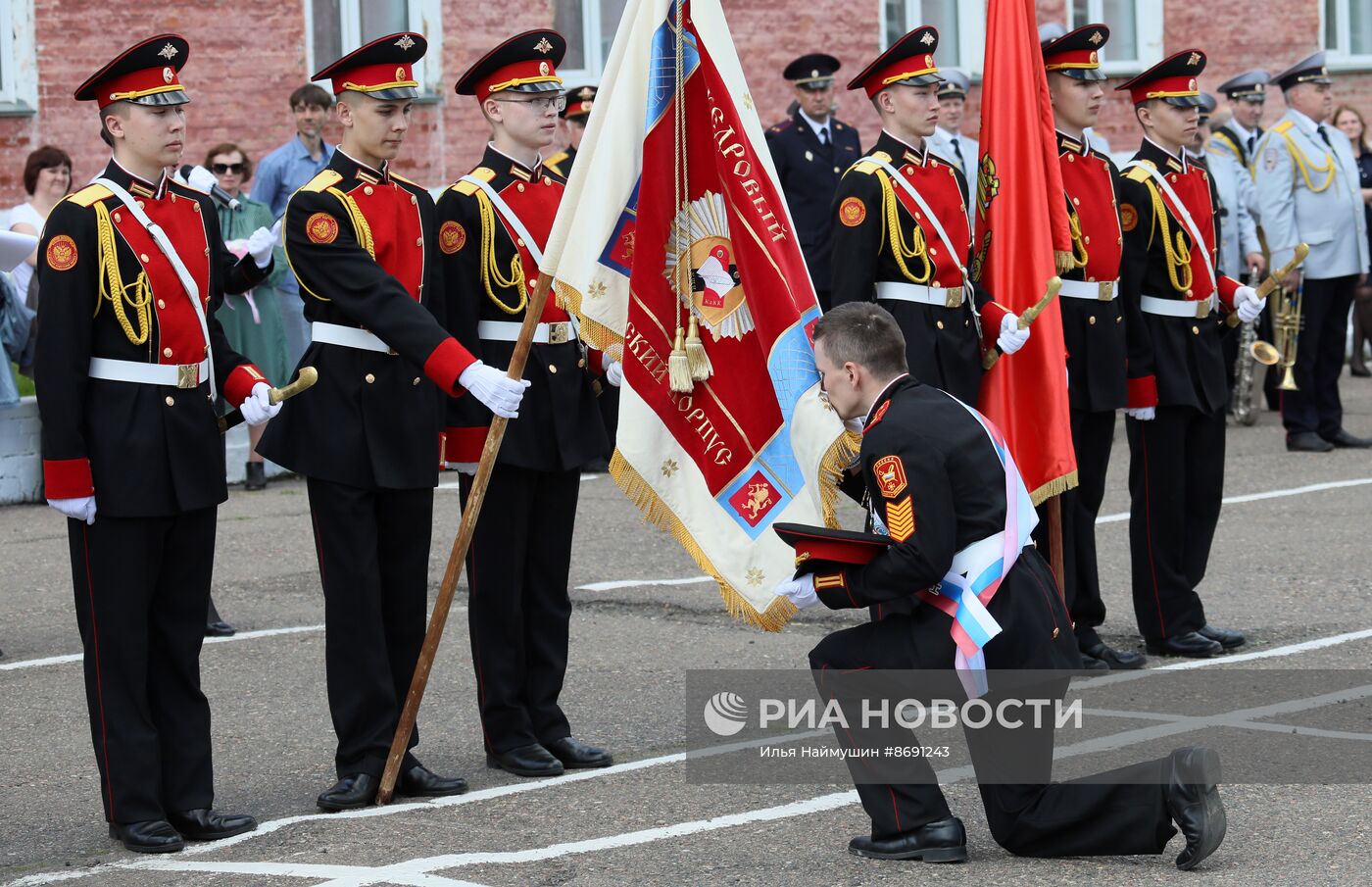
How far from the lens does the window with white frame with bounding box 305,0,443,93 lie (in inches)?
690

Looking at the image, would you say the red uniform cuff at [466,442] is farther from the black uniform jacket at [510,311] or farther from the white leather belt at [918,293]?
the white leather belt at [918,293]

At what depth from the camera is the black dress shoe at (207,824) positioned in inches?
232

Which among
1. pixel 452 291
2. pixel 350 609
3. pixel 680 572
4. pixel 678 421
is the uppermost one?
pixel 452 291

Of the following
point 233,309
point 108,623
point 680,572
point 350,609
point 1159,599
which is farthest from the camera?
point 233,309

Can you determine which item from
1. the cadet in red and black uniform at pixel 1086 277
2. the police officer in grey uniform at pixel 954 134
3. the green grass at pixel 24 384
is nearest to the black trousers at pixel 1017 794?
the cadet in red and black uniform at pixel 1086 277

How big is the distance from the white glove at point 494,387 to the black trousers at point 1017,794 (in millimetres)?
1170

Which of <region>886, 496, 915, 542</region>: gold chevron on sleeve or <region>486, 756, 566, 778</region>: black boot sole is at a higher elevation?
<region>886, 496, 915, 542</region>: gold chevron on sleeve

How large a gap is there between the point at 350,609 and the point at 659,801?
1.07m

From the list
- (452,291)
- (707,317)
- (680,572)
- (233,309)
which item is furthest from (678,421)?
(233,309)

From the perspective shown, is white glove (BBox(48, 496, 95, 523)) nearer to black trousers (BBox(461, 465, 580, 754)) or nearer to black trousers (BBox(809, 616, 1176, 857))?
black trousers (BBox(461, 465, 580, 754))

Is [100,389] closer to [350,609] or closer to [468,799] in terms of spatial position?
[350,609]

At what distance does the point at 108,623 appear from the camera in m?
5.83

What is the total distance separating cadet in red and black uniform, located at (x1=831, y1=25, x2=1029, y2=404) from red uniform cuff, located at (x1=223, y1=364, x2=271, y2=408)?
226cm

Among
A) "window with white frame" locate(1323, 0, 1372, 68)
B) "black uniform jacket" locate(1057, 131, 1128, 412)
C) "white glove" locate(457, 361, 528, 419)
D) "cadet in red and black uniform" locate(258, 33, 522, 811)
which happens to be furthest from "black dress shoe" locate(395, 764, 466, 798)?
"window with white frame" locate(1323, 0, 1372, 68)
